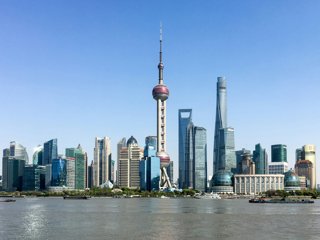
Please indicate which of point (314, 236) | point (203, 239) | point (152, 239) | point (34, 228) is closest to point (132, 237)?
point (152, 239)

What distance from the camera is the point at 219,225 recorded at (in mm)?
118375

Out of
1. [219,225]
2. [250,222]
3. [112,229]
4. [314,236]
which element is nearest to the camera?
[314,236]

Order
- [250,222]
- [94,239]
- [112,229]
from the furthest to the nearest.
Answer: [250,222] → [112,229] → [94,239]

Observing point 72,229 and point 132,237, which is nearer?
point 132,237

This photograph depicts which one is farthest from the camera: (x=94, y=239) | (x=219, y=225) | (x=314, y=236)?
(x=219, y=225)

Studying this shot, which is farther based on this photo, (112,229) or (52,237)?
(112,229)

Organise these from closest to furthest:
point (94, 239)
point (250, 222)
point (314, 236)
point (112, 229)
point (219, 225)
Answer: point (94, 239)
point (314, 236)
point (112, 229)
point (219, 225)
point (250, 222)

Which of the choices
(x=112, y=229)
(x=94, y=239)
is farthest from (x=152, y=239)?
(x=112, y=229)

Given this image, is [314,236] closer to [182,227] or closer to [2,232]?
[182,227]

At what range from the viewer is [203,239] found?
92.8 metres

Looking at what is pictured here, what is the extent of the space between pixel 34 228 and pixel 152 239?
106 ft

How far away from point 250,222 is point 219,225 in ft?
38.4

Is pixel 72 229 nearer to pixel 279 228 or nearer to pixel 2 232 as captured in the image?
pixel 2 232

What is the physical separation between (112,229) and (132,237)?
14574 mm
